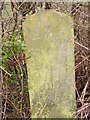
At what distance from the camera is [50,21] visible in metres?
2.30

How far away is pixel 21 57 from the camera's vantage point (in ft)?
8.46

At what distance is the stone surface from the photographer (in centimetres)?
230

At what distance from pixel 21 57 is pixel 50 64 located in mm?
336

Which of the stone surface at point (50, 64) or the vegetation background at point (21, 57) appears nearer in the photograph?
the stone surface at point (50, 64)

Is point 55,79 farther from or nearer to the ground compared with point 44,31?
nearer to the ground

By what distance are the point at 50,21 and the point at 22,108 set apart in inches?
31.7

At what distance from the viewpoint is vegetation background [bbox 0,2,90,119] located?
259cm

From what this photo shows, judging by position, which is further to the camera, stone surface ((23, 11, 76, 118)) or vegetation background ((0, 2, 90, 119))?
vegetation background ((0, 2, 90, 119))

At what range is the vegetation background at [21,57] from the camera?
8.49ft

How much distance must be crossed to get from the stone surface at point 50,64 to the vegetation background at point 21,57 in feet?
0.40

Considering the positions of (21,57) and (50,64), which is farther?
(21,57)

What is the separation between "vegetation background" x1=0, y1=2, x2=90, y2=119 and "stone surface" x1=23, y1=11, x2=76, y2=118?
12cm

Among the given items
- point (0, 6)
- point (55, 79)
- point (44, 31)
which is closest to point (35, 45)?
point (44, 31)

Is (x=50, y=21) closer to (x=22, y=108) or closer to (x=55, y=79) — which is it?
(x=55, y=79)
